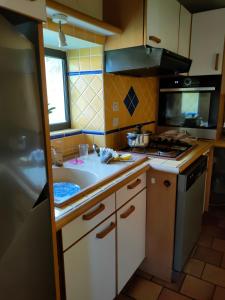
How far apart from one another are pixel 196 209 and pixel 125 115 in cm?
98

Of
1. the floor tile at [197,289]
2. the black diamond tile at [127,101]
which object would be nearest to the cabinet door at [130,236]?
the floor tile at [197,289]

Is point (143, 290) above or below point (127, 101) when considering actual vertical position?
below

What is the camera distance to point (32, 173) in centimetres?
70

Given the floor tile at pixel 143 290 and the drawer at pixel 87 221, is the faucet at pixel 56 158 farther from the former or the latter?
the floor tile at pixel 143 290

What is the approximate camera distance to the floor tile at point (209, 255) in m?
1.86

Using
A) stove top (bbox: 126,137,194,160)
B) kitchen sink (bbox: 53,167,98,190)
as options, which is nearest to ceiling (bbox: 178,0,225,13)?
stove top (bbox: 126,137,194,160)

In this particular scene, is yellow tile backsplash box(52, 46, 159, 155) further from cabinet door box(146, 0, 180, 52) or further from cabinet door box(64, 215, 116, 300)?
cabinet door box(64, 215, 116, 300)

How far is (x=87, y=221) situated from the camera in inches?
42.6

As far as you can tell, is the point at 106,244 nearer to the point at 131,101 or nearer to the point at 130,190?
the point at 130,190

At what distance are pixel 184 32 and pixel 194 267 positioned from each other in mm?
2025

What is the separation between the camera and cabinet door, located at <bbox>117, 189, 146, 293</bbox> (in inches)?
54.6

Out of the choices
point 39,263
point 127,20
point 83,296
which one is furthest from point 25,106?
point 127,20

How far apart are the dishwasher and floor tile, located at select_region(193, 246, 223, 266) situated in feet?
0.53

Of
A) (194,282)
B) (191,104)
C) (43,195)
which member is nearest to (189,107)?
(191,104)
